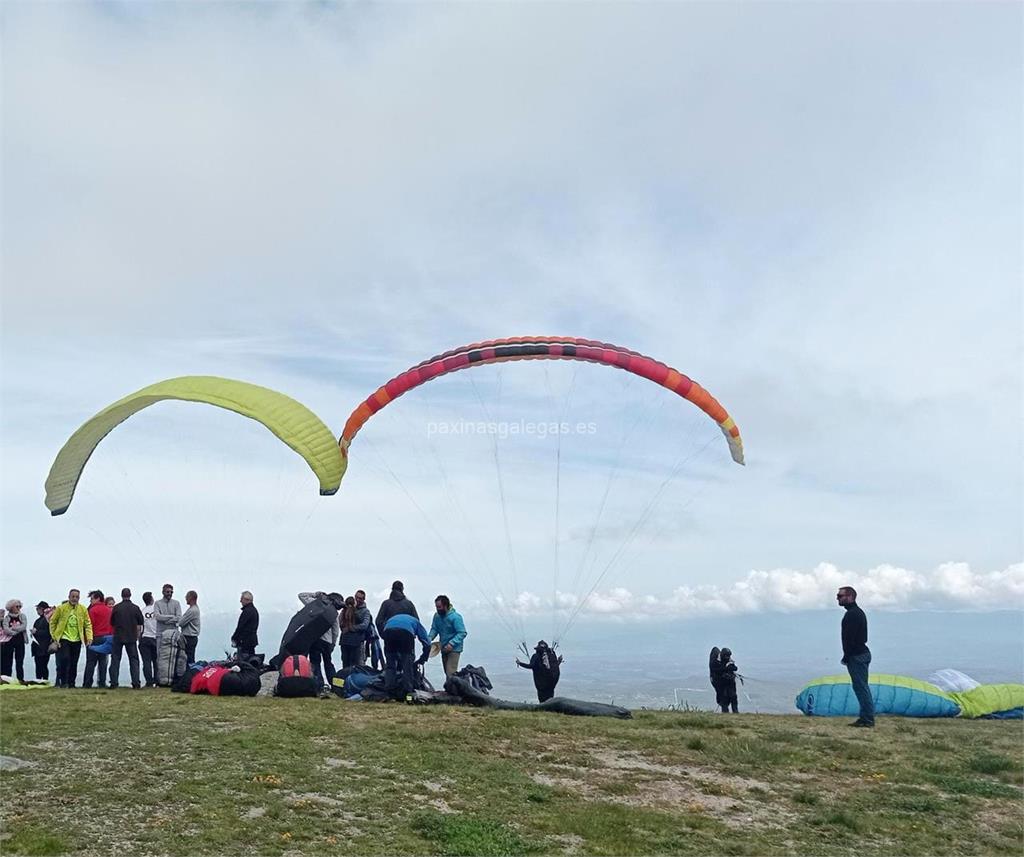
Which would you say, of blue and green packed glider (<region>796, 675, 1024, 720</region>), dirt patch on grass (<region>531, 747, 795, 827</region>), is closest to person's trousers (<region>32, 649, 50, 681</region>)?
dirt patch on grass (<region>531, 747, 795, 827</region>)

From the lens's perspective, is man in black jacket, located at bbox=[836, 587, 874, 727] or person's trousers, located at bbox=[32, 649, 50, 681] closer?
man in black jacket, located at bbox=[836, 587, 874, 727]

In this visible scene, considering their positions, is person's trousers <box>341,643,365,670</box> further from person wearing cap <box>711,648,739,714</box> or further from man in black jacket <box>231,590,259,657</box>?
person wearing cap <box>711,648,739,714</box>

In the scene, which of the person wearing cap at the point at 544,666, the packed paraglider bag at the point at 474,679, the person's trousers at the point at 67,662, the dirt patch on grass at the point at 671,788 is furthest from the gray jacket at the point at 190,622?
the dirt patch on grass at the point at 671,788

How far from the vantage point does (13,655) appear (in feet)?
58.1

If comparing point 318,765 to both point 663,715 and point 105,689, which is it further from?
point 105,689

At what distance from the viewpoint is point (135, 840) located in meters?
7.34

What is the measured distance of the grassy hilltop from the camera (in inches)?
306

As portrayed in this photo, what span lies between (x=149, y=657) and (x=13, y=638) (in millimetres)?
3179

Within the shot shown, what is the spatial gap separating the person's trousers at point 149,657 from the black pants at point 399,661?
192 inches

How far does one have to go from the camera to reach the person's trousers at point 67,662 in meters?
16.5

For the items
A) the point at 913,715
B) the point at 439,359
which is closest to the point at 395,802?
the point at 439,359

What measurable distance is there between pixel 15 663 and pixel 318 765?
11.6m

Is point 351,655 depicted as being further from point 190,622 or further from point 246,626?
point 190,622

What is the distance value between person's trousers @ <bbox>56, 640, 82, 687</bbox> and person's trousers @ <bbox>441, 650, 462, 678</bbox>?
6.87 meters
